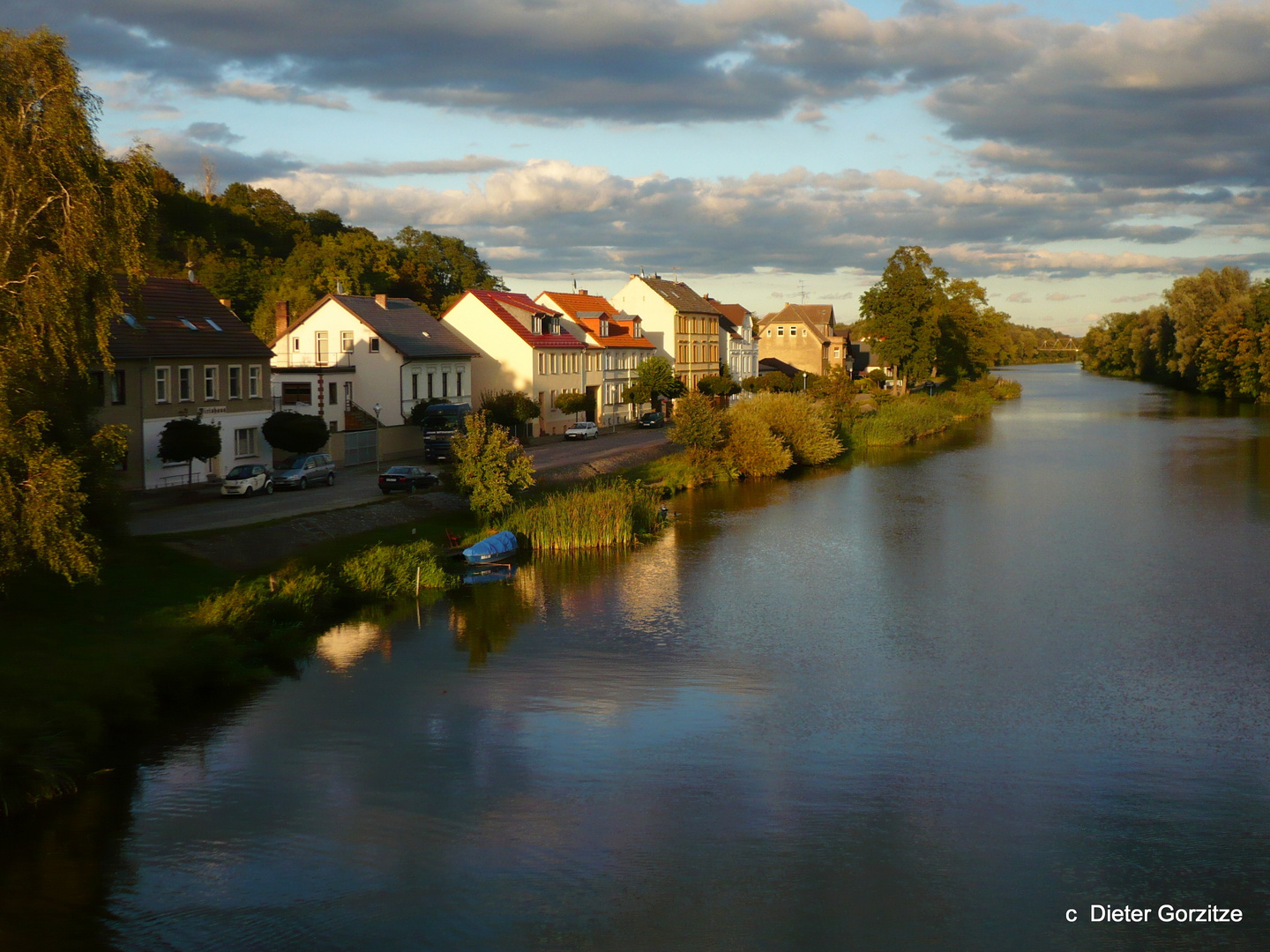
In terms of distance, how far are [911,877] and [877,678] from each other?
8678 mm

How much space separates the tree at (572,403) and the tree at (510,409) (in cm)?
513

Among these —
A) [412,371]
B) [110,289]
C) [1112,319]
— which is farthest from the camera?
[1112,319]

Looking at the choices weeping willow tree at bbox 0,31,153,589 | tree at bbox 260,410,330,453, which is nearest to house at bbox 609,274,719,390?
tree at bbox 260,410,330,453

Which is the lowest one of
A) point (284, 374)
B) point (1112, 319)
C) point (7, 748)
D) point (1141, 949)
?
point (1141, 949)

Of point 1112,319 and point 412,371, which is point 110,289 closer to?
point 412,371

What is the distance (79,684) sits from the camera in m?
18.5

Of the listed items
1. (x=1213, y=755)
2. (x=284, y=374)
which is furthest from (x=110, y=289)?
(x=284, y=374)

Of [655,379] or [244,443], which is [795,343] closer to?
[655,379]

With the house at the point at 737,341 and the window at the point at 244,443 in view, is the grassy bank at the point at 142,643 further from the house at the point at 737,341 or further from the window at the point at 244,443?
the house at the point at 737,341

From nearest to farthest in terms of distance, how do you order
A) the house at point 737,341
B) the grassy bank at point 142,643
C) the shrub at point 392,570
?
the grassy bank at point 142,643, the shrub at point 392,570, the house at point 737,341

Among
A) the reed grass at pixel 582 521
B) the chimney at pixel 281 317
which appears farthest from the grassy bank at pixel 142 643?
the chimney at pixel 281 317

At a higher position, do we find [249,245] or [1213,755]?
[249,245]

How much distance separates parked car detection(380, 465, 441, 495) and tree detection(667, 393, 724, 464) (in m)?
16.6

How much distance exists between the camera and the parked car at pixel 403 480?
3900cm
